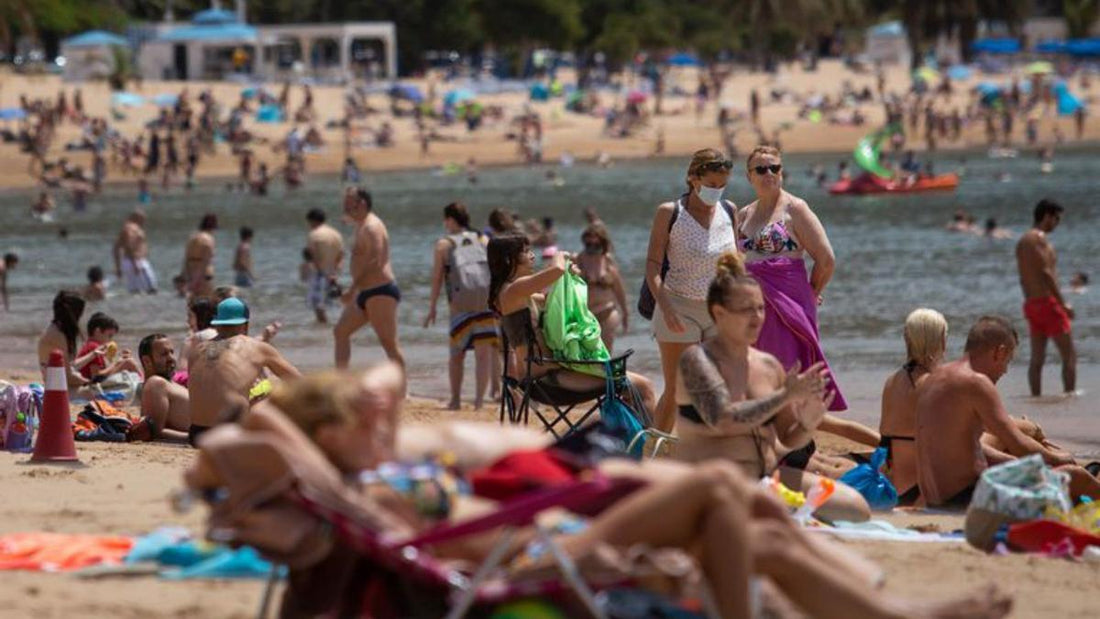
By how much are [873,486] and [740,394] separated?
1904mm

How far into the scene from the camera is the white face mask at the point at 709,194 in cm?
913

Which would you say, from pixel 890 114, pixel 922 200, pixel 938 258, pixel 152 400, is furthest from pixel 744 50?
pixel 152 400

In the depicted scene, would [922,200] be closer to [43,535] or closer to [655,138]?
[655,138]

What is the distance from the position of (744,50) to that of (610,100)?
20975 mm

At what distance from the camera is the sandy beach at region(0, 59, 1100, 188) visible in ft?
182

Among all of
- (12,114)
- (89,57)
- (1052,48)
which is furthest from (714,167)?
(1052,48)

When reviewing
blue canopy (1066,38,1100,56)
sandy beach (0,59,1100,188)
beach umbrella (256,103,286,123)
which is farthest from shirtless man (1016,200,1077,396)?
blue canopy (1066,38,1100,56)

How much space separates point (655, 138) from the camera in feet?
204

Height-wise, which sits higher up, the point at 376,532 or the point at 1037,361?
the point at 376,532

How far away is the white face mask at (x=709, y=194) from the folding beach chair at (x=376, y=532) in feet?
14.9

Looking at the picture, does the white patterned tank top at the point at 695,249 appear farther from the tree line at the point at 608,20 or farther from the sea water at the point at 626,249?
the tree line at the point at 608,20

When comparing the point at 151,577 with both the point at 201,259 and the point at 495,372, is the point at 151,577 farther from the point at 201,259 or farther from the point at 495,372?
the point at 201,259

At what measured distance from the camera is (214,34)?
6738 cm

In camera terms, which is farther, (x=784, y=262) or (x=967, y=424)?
(x=784, y=262)
